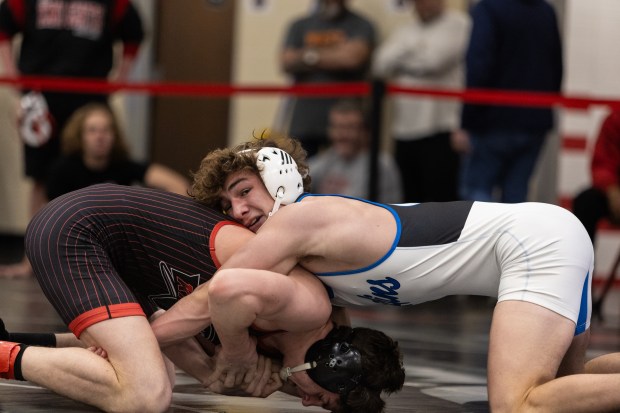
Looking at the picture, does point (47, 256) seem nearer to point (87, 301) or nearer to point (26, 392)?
point (87, 301)

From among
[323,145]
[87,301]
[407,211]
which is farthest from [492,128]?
[87,301]

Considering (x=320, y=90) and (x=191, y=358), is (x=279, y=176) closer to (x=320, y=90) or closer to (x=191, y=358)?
(x=191, y=358)

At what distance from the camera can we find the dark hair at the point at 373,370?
374 centimetres

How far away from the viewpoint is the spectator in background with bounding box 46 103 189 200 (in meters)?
7.79

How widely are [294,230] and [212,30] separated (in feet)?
22.8

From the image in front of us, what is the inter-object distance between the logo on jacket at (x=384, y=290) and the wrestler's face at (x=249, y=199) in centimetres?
40

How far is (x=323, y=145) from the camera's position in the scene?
8.59m

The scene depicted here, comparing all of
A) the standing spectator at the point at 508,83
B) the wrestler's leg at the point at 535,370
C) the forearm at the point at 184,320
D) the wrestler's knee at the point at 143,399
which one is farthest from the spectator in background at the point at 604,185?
the wrestler's knee at the point at 143,399

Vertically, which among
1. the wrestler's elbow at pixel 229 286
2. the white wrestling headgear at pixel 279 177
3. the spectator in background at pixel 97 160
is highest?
the white wrestling headgear at pixel 279 177

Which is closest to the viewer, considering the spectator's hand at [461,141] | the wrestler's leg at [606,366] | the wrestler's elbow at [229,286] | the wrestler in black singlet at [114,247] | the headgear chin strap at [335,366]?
the wrestler's elbow at [229,286]

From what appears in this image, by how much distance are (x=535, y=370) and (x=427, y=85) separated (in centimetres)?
479

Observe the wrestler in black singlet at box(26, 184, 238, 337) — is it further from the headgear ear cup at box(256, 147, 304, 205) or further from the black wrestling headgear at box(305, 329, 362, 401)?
the black wrestling headgear at box(305, 329, 362, 401)

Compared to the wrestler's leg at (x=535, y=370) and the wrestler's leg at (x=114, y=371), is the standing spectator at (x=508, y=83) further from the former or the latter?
the wrestler's leg at (x=114, y=371)

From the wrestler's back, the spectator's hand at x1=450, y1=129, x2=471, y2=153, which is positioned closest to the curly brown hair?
the wrestler's back
